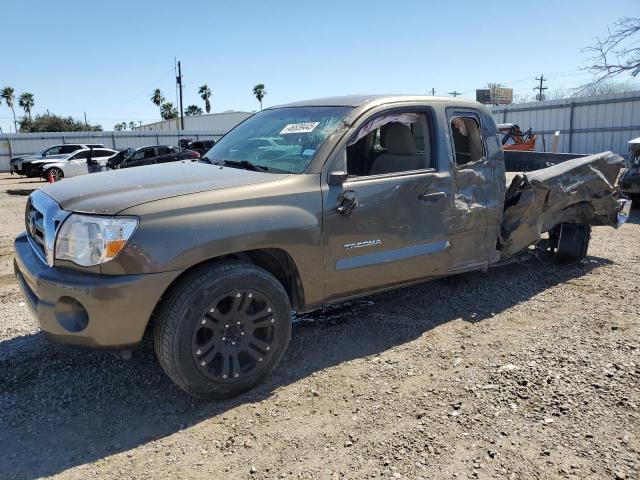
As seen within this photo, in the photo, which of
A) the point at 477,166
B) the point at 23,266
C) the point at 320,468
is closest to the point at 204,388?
the point at 320,468

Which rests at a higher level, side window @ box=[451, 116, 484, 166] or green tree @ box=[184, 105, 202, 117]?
green tree @ box=[184, 105, 202, 117]

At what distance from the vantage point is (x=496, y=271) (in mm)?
5859

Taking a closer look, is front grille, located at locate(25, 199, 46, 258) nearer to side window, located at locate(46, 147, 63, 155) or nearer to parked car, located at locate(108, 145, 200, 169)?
parked car, located at locate(108, 145, 200, 169)

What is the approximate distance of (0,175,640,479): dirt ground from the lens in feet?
8.84

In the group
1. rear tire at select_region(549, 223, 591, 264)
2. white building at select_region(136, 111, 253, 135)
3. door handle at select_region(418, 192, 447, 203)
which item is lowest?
rear tire at select_region(549, 223, 591, 264)

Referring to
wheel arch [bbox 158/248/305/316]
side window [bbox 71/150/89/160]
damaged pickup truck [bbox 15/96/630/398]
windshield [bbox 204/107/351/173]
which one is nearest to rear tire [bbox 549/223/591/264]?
damaged pickup truck [bbox 15/96/630/398]

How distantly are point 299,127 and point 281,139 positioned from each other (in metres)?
0.16

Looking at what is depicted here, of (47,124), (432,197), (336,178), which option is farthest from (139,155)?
(47,124)

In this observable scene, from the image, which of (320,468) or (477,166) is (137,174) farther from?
(477,166)

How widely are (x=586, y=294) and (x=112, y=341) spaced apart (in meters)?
4.41

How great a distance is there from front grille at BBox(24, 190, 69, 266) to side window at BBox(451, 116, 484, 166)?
10.4 feet

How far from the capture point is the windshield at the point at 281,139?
3693 mm

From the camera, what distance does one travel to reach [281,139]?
396 centimetres

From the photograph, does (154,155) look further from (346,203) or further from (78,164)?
(346,203)
